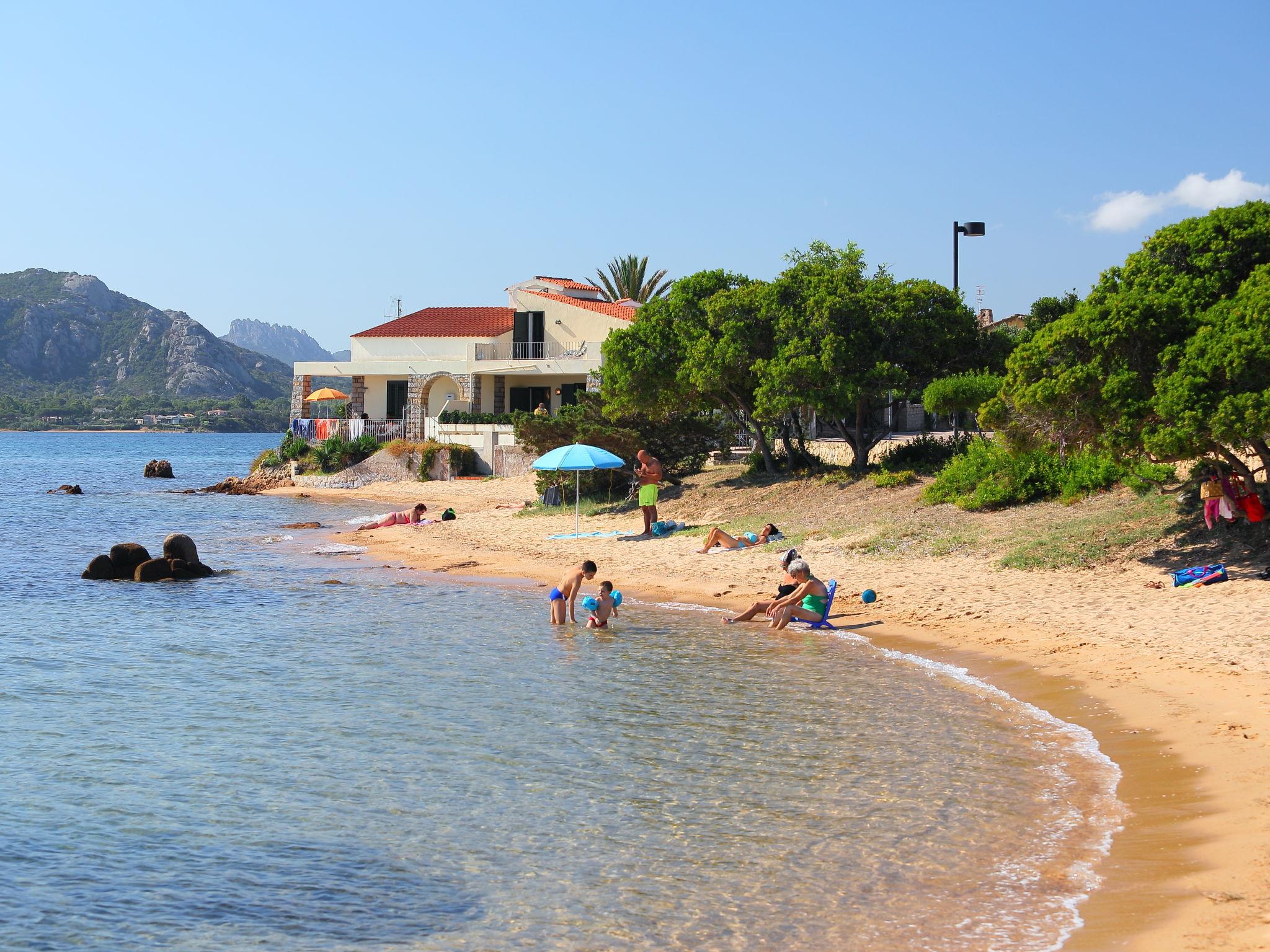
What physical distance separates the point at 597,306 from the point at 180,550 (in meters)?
29.2

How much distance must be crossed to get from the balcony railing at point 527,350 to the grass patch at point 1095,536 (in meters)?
31.7

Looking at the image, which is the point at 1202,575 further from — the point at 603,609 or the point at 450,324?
the point at 450,324

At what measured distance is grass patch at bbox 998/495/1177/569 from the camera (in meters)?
16.2

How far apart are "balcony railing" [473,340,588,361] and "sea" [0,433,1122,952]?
32475mm

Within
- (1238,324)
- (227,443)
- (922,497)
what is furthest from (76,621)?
(227,443)

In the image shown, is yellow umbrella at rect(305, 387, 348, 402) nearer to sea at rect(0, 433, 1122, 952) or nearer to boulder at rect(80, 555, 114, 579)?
boulder at rect(80, 555, 114, 579)

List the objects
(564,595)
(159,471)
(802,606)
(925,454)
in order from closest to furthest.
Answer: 1. (802,606)
2. (564,595)
3. (925,454)
4. (159,471)

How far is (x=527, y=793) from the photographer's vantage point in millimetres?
8703

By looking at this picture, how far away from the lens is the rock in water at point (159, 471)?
60.8 m

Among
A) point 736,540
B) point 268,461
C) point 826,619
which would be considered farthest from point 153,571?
point 268,461

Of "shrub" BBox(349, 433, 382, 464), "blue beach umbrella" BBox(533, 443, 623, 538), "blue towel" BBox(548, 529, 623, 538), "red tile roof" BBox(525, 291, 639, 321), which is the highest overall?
"red tile roof" BBox(525, 291, 639, 321)

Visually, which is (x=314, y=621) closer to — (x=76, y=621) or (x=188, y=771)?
(x=76, y=621)

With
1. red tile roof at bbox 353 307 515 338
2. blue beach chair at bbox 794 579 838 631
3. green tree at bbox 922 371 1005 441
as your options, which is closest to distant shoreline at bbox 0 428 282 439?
red tile roof at bbox 353 307 515 338

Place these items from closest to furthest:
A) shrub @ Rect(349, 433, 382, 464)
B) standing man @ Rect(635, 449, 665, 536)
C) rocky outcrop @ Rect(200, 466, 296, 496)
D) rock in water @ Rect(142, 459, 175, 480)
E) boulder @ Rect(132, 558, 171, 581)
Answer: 1. boulder @ Rect(132, 558, 171, 581)
2. standing man @ Rect(635, 449, 665, 536)
3. shrub @ Rect(349, 433, 382, 464)
4. rocky outcrop @ Rect(200, 466, 296, 496)
5. rock in water @ Rect(142, 459, 175, 480)
